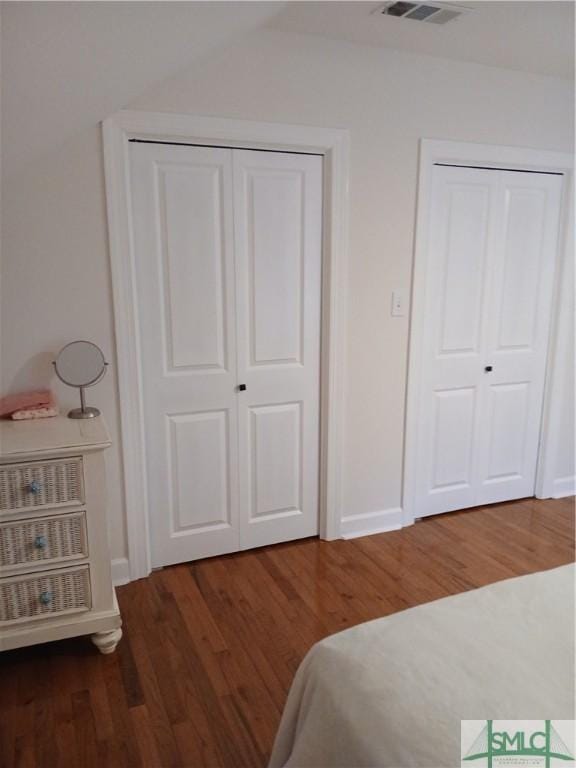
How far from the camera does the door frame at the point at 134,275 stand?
86.6 inches

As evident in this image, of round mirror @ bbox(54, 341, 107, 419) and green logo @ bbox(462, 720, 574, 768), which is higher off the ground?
round mirror @ bbox(54, 341, 107, 419)

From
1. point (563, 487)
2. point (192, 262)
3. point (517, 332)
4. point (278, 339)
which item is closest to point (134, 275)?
point (192, 262)

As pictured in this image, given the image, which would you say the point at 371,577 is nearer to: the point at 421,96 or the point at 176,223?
the point at 176,223

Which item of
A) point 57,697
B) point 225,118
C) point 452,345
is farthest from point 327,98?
point 57,697

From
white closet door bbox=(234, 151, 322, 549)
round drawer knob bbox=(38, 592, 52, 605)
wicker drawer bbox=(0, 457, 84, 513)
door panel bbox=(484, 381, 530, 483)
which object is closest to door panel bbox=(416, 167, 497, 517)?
door panel bbox=(484, 381, 530, 483)

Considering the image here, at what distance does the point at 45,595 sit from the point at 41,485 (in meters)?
0.39

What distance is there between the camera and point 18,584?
1.88 meters

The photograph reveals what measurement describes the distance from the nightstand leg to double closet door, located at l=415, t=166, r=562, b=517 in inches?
69.0

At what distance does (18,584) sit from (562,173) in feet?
10.8

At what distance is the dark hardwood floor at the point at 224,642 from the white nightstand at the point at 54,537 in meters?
0.16

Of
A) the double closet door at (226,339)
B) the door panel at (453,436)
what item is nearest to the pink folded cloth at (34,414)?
the double closet door at (226,339)

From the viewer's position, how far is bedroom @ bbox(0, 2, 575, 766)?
181cm

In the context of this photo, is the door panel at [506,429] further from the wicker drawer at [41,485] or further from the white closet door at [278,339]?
the wicker drawer at [41,485]

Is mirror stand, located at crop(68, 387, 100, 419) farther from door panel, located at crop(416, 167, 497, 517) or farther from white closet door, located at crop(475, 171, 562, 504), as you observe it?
white closet door, located at crop(475, 171, 562, 504)
